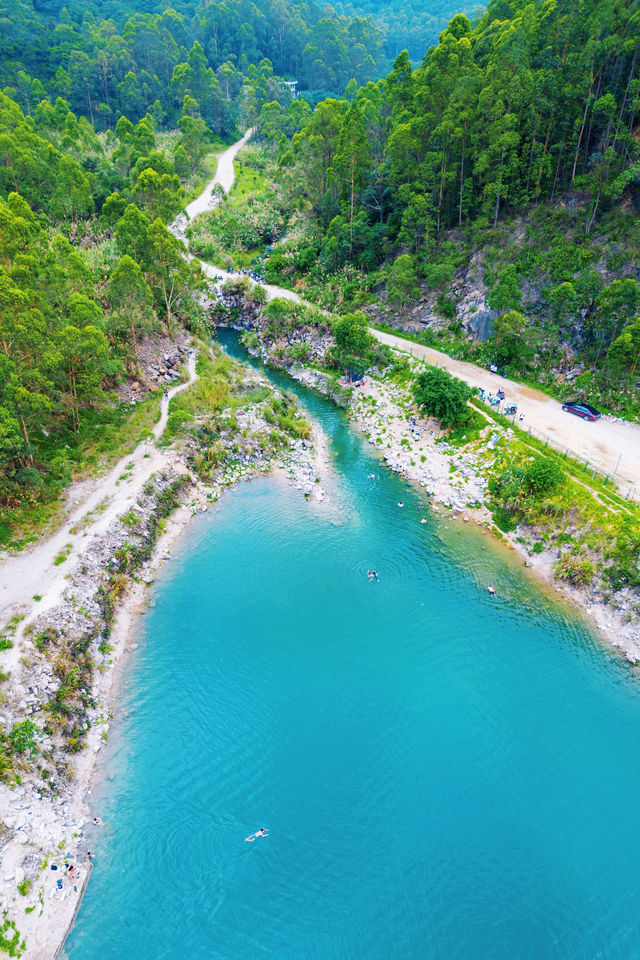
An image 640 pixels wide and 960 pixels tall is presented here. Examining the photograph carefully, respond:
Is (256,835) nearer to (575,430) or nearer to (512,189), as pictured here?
(575,430)

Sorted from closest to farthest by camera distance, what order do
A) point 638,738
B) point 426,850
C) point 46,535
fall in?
point 426,850
point 638,738
point 46,535

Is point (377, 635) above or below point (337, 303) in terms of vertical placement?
below

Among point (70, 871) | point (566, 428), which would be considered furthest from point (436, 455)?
point (70, 871)

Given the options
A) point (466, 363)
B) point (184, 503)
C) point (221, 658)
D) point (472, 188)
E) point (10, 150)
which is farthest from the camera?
point (10, 150)

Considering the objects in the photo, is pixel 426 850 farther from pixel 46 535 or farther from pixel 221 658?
pixel 46 535

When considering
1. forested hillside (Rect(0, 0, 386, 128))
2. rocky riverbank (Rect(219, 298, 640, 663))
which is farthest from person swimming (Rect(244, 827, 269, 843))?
forested hillside (Rect(0, 0, 386, 128))

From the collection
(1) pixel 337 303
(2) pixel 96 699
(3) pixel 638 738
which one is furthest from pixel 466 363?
(2) pixel 96 699
